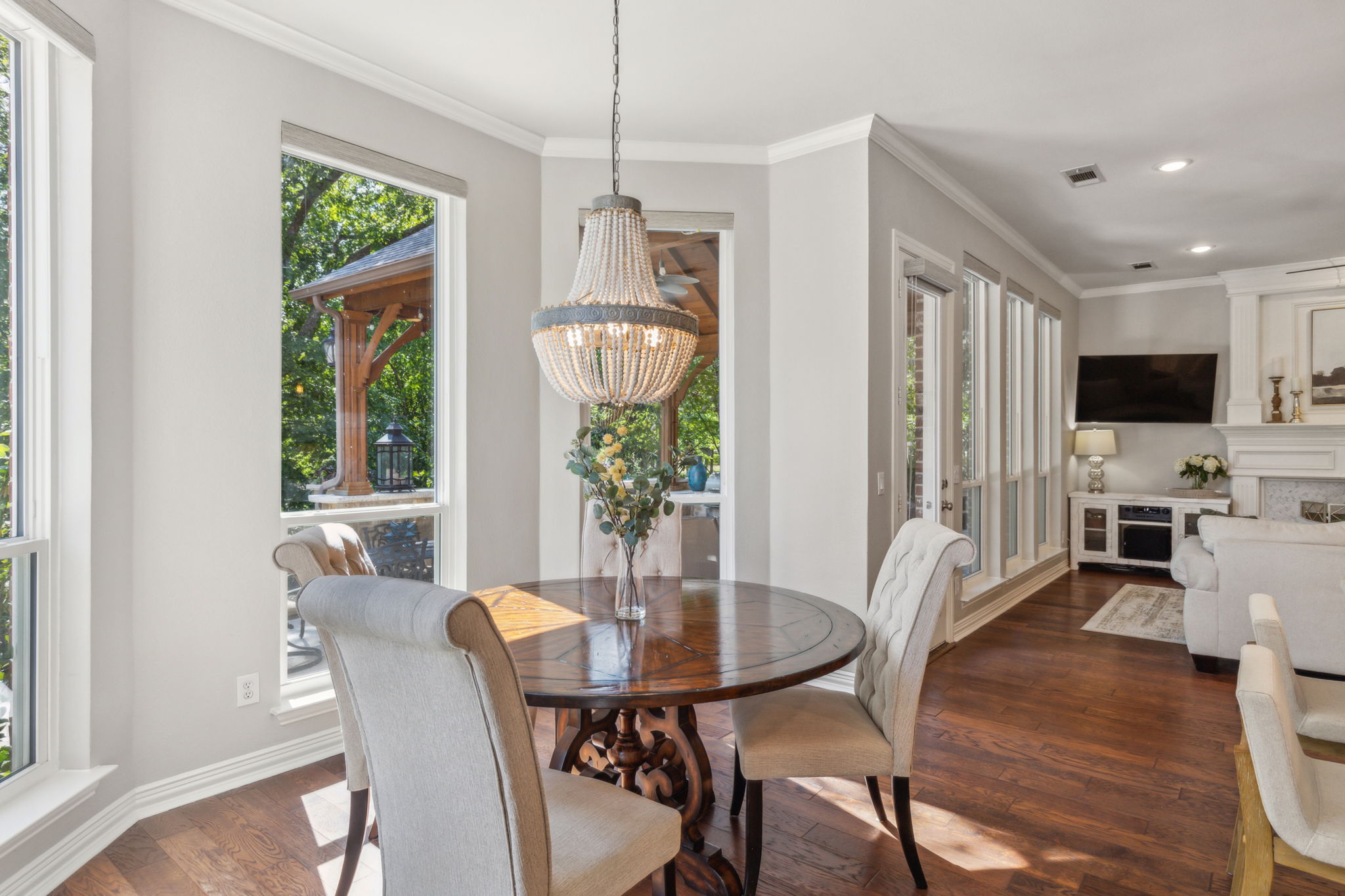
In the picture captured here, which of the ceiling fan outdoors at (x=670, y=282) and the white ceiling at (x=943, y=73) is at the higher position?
the white ceiling at (x=943, y=73)

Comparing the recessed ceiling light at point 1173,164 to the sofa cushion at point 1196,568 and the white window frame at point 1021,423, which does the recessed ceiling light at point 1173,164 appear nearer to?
the white window frame at point 1021,423

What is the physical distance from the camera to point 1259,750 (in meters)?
1.37

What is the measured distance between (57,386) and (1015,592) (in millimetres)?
5709

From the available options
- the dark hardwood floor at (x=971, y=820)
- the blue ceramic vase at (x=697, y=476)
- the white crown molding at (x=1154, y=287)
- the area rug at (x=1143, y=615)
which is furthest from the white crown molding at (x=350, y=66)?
the white crown molding at (x=1154, y=287)

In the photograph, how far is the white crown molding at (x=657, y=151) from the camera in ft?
12.2

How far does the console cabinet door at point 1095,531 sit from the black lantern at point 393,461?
631cm

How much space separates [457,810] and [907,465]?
10.6 ft

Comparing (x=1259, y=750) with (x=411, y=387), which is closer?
(x=1259, y=750)

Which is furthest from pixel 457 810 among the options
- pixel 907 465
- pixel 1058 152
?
pixel 1058 152

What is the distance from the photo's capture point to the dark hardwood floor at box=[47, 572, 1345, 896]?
205 cm

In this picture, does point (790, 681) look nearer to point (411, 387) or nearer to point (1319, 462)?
point (411, 387)

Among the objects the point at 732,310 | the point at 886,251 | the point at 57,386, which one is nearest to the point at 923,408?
the point at 886,251

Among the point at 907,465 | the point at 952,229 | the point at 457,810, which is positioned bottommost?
the point at 457,810

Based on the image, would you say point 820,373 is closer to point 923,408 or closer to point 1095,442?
point 923,408
